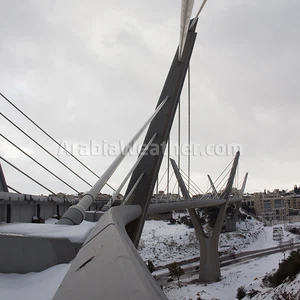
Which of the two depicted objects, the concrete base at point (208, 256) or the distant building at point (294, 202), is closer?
the concrete base at point (208, 256)

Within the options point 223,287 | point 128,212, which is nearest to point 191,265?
point 223,287

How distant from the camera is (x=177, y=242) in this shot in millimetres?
52188

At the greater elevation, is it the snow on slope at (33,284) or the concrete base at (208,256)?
the snow on slope at (33,284)

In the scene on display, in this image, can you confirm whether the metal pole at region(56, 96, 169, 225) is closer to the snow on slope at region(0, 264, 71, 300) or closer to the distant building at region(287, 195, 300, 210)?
the snow on slope at region(0, 264, 71, 300)

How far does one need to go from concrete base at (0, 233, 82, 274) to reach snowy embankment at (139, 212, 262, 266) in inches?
1514

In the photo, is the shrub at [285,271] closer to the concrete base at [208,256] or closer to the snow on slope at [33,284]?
the concrete base at [208,256]

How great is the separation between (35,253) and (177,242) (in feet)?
165

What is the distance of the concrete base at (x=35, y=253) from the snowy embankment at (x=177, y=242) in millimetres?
38447

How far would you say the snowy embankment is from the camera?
148 ft

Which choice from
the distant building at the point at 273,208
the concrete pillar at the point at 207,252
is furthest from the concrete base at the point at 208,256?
the distant building at the point at 273,208

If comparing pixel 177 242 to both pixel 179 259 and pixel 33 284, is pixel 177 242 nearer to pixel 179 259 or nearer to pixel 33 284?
pixel 179 259

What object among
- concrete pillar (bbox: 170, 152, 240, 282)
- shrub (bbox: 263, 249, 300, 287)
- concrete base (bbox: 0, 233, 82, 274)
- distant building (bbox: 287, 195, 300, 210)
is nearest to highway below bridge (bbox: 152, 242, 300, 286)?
concrete pillar (bbox: 170, 152, 240, 282)

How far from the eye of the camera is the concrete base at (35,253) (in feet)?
13.5

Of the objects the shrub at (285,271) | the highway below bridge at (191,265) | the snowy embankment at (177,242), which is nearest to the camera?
the shrub at (285,271)
